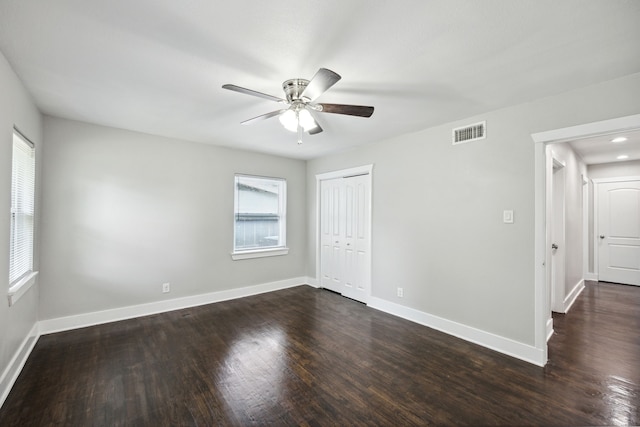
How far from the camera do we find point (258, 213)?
506 centimetres

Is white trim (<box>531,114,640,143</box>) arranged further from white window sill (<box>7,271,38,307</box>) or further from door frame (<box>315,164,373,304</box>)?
white window sill (<box>7,271,38,307</box>)

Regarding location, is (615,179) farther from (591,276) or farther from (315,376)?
(315,376)

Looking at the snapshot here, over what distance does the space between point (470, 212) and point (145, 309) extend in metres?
4.40

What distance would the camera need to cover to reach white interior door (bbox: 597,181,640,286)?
5.37 m

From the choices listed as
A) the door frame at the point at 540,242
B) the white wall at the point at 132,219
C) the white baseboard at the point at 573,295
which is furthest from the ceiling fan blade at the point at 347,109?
the white baseboard at the point at 573,295

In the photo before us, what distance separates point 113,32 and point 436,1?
1905 millimetres

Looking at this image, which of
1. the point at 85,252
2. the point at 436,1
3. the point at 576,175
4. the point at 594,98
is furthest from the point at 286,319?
the point at 576,175

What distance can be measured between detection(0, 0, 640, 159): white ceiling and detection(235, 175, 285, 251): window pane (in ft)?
6.94

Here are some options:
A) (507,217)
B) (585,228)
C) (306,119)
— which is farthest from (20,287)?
(585,228)

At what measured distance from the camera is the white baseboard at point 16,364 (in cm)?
208

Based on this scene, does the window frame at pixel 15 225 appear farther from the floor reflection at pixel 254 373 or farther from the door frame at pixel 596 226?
the door frame at pixel 596 226

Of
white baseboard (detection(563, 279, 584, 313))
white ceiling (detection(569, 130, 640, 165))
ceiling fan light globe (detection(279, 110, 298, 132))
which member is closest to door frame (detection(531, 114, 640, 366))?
white ceiling (detection(569, 130, 640, 165))

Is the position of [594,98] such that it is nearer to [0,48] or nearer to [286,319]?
[286,319]

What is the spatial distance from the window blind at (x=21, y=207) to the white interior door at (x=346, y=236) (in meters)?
3.91
